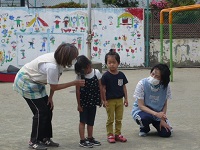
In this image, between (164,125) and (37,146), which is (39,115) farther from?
(164,125)

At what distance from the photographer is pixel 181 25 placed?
17047 mm

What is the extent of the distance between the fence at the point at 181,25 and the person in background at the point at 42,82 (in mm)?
10789

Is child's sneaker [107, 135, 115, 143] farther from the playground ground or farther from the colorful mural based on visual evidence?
the colorful mural

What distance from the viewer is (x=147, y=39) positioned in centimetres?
1648

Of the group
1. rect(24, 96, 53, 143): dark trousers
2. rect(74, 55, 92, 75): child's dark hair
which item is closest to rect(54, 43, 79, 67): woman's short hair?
rect(74, 55, 92, 75): child's dark hair

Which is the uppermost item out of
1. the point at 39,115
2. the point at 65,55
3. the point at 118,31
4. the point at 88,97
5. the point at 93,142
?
the point at 118,31

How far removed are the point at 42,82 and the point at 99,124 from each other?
1.86m

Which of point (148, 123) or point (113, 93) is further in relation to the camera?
point (148, 123)

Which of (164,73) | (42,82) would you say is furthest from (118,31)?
(42,82)

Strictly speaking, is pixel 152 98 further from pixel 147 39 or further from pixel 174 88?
pixel 147 39

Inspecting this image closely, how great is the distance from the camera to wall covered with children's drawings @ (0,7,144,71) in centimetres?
1605

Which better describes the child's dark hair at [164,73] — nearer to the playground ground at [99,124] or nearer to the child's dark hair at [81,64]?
the playground ground at [99,124]

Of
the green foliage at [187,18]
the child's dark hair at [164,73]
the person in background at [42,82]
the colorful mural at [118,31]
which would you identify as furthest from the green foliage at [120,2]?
the person in background at [42,82]

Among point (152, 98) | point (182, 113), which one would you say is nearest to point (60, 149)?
point (152, 98)
